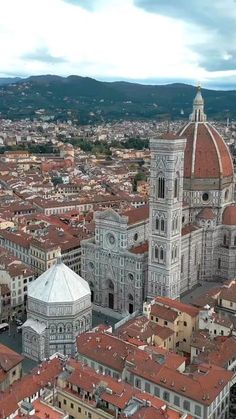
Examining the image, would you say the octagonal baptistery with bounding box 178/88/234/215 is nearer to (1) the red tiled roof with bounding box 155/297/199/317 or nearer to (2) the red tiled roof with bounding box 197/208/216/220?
(2) the red tiled roof with bounding box 197/208/216/220

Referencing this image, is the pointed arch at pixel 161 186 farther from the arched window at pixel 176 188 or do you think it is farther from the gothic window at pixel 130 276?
the gothic window at pixel 130 276

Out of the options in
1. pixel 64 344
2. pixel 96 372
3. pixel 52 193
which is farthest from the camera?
pixel 52 193

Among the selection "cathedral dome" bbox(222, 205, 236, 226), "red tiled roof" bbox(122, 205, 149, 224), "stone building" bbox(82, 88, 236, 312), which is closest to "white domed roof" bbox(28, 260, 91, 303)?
"stone building" bbox(82, 88, 236, 312)

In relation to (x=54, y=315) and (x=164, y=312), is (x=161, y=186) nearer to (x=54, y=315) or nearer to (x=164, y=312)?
(x=164, y=312)

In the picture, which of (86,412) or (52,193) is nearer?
(86,412)

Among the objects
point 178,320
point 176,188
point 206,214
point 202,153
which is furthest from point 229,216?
point 178,320

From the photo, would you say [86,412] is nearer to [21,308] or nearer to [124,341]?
[124,341]

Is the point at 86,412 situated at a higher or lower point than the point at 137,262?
lower

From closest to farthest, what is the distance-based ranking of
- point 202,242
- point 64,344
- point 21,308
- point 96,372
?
point 96,372 → point 64,344 → point 21,308 → point 202,242

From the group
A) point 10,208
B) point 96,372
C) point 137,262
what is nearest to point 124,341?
point 96,372
